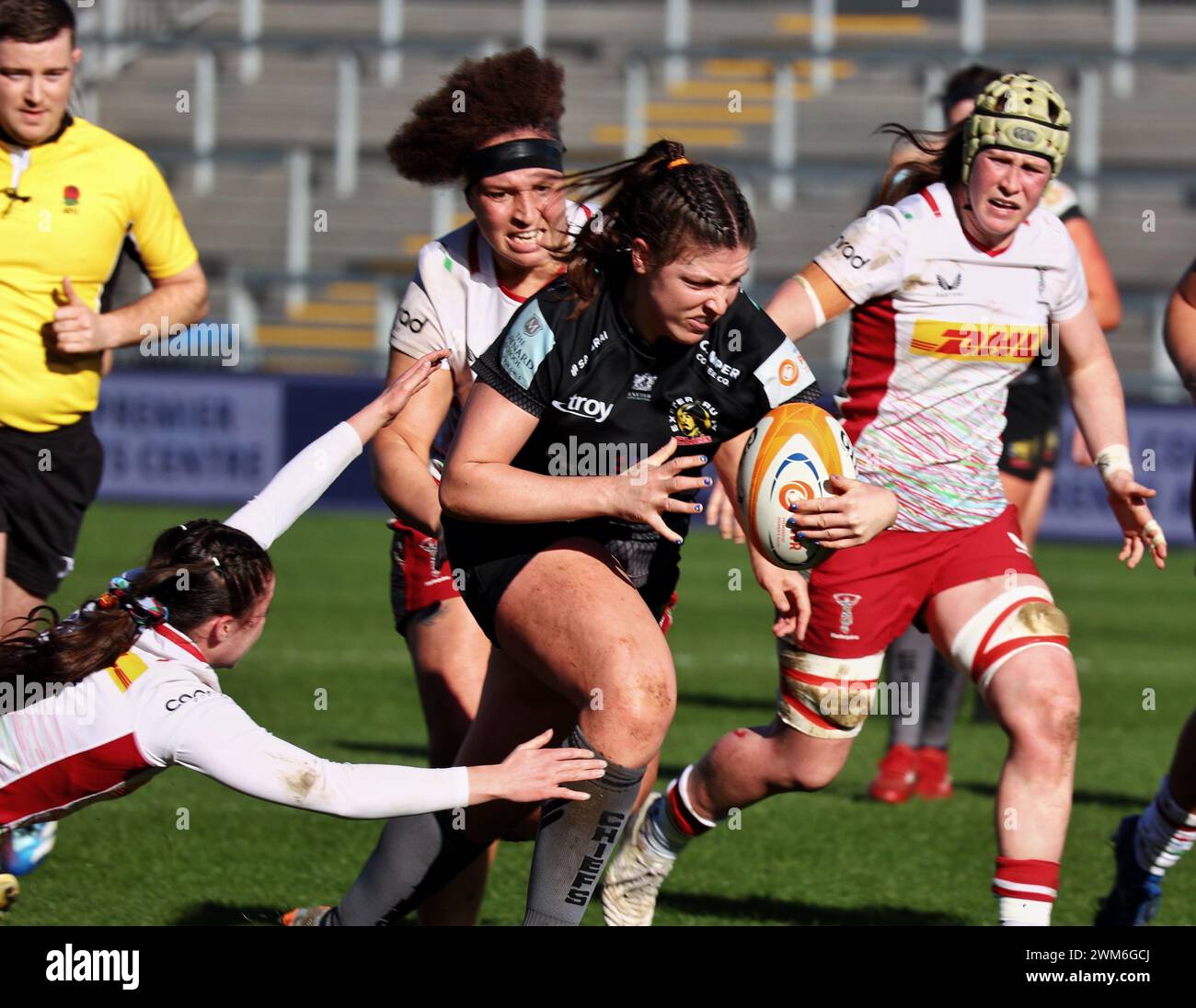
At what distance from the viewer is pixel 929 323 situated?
5117 millimetres

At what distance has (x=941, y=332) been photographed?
511 cm

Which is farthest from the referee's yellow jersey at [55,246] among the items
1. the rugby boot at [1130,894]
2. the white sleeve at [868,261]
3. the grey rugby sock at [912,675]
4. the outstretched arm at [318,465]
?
the grey rugby sock at [912,675]

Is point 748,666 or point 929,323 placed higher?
point 929,323

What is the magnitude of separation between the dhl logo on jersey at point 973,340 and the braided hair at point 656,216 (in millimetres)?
973

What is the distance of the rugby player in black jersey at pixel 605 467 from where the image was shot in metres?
4.08

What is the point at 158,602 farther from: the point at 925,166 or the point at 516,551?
the point at 925,166

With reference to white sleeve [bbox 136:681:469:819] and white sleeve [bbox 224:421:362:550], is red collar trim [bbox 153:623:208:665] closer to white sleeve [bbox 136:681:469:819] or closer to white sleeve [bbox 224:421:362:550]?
white sleeve [bbox 136:681:469:819]

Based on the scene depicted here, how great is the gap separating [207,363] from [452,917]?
46.4ft

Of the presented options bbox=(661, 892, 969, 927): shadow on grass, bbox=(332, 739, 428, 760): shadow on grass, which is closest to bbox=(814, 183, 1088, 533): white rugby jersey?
bbox=(661, 892, 969, 927): shadow on grass

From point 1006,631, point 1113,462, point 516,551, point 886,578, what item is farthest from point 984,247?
A: point 516,551

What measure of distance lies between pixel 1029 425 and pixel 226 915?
3.98 metres
